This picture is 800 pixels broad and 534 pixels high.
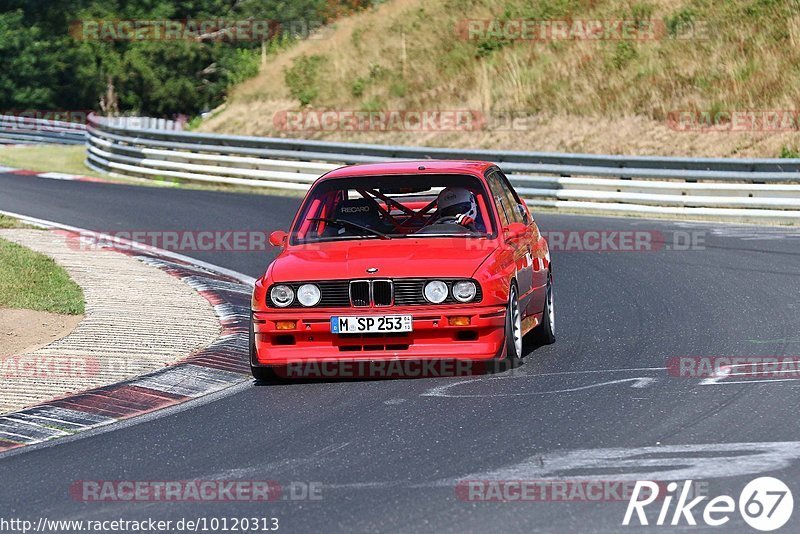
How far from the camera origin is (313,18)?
72.6 meters

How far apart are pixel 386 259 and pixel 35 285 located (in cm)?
518

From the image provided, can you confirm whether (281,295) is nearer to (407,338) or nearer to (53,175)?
(407,338)

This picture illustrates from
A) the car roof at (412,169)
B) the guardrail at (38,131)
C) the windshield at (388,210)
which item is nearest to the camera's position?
the windshield at (388,210)

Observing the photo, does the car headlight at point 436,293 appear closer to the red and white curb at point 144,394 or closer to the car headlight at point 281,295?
the car headlight at point 281,295

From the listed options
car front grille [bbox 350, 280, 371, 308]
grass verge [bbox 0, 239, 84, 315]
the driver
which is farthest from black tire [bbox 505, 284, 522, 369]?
grass verge [bbox 0, 239, 84, 315]

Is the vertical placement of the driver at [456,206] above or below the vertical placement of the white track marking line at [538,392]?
above

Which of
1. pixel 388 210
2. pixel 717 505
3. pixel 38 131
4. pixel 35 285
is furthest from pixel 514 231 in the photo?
Answer: pixel 38 131

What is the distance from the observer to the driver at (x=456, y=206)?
33.8ft

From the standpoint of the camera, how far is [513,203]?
11258 millimetres

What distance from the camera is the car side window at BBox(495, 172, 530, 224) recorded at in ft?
36.2

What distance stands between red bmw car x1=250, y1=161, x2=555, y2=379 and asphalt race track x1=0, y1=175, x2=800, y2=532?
0.26 m

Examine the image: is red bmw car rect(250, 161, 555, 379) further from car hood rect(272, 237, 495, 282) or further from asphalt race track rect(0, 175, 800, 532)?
asphalt race track rect(0, 175, 800, 532)

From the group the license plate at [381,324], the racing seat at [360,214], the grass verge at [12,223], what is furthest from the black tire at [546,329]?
the grass verge at [12,223]

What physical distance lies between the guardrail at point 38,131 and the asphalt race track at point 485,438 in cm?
3500
